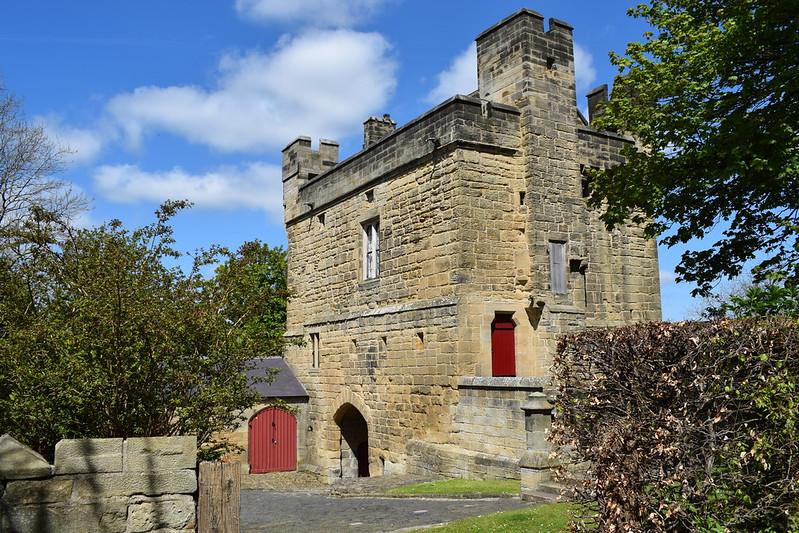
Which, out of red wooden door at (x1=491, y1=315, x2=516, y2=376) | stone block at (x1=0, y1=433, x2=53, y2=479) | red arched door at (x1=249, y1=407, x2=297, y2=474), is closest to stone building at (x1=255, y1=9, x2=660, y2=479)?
red wooden door at (x1=491, y1=315, x2=516, y2=376)

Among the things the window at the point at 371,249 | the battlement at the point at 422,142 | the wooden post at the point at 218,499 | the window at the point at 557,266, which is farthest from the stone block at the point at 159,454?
the window at the point at 371,249

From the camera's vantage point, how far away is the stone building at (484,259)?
1552 centimetres

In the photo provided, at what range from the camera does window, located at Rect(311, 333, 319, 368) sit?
22406mm

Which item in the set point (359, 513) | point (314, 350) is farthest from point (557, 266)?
point (314, 350)

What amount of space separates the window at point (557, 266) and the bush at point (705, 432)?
10.2 meters

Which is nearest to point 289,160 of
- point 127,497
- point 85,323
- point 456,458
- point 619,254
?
point 619,254

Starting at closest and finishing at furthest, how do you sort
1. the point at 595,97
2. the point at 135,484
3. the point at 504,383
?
the point at 135,484
the point at 504,383
the point at 595,97

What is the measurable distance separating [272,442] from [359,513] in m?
13.3

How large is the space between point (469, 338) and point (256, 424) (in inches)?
411

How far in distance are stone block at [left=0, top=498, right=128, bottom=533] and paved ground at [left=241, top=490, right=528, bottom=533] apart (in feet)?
11.3

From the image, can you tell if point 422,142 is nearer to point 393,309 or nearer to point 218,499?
point 393,309

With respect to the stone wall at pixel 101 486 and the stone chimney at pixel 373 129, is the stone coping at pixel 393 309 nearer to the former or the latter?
the stone chimney at pixel 373 129

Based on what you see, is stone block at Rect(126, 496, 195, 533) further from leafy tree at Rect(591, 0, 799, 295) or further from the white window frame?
the white window frame

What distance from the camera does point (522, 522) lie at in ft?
27.6
